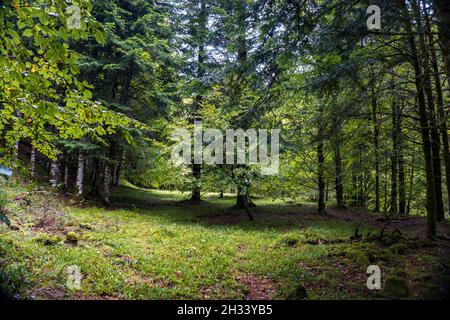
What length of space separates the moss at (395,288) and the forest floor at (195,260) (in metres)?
0.02

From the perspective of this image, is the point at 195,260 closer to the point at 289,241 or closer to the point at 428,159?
the point at 289,241

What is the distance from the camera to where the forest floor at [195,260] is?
19.6 feet

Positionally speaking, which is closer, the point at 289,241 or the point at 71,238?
the point at 71,238

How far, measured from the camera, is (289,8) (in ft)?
21.6

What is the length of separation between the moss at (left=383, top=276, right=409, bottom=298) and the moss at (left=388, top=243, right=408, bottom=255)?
242 centimetres

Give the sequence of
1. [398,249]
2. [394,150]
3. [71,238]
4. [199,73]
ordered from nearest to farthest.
Answer: [398,249]
[71,238]
[394,150]
[199,73]

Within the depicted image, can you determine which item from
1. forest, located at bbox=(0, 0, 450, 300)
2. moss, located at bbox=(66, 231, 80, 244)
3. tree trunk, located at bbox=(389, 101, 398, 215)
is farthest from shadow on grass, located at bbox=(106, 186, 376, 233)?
moss, located at bbox=(66, 231, 80, 244)

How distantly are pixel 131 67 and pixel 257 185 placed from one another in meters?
9.36

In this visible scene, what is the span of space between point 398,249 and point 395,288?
2.85 meters

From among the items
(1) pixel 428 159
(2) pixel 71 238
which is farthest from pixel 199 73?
(1) pixel 428 159

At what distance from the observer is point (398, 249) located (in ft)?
27.0
